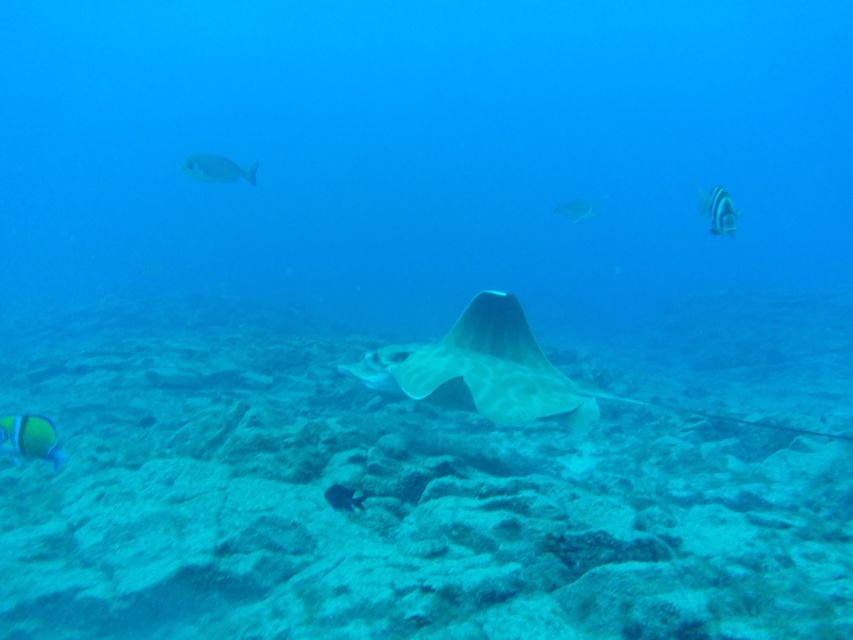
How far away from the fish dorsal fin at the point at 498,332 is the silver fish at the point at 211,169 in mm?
6574

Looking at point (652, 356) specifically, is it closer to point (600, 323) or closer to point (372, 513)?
point (600, 323)

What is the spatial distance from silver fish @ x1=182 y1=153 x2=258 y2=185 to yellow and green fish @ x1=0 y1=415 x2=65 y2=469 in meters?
7.34

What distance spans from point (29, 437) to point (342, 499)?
2.43 metres

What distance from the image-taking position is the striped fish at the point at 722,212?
5.98 meters

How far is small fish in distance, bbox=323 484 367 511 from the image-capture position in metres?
3.50

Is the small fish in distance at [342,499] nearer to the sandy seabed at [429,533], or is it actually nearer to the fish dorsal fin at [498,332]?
the sandy seabed at [429,533]

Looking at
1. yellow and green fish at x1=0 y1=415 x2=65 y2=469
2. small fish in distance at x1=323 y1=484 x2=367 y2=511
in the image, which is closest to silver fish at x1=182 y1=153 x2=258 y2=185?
yellow and green fish at x1=0 y1=415 x2=65 y2=469

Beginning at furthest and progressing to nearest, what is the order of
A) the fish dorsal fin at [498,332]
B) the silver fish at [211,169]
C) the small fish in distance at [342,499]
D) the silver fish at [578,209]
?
the silver fish at [578,209] < the silver fish at [211,169] < the fish dorsal fin at [498,332] < the small fish in distance at [342,499]

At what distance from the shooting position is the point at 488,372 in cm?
534

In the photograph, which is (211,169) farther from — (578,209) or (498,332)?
(578,209)

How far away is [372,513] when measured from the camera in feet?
11.2

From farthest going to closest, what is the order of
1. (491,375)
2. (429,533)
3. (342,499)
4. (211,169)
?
(211,169) < (491,375) < (342,499) < (429,533)

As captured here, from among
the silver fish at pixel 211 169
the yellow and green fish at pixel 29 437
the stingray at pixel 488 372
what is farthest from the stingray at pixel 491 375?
the silver fish at pixel 211 169

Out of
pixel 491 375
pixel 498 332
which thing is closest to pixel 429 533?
pixel 491 375
